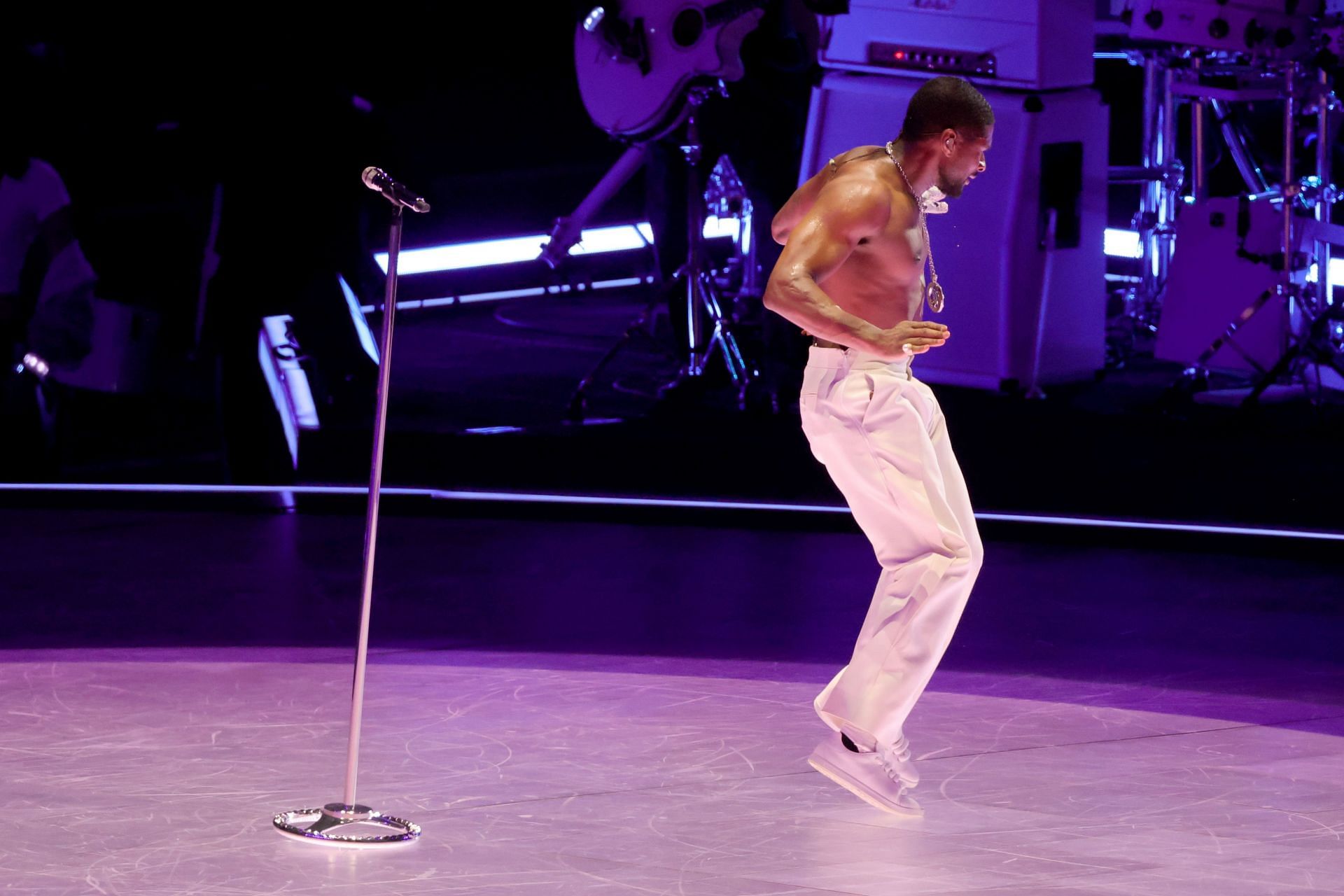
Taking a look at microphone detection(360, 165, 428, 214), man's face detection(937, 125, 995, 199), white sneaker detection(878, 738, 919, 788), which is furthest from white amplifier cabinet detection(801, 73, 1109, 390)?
microphone detection(360, 165, 428, 214)

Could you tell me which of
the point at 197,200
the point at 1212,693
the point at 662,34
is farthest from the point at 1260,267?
the point at 197,200

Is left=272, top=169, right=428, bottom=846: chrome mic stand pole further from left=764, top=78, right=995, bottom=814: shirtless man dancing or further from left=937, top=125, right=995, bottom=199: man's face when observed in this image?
left=937, top=125, right=995, bottom=199: man's face

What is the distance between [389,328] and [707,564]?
3.84m

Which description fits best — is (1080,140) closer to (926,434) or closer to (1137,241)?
(1137,241)

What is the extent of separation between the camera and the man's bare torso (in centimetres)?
437

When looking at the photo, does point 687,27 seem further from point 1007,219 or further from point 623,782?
point 623,782

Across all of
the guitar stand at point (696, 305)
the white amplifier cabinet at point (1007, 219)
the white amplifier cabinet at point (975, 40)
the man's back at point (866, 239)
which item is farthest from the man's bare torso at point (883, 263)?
the white amplifier cabinet at point (975, 40)

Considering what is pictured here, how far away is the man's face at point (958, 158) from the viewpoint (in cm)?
439

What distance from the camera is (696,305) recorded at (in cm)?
838

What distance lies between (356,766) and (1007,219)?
17.4 feet

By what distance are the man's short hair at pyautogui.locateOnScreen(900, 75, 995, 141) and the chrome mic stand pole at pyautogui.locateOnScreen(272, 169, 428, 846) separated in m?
1.13

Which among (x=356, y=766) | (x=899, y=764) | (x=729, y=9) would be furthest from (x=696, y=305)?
(x=356, y=766)

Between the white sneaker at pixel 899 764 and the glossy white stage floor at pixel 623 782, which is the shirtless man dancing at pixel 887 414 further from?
the glossy white stage floor at pixel 623 782

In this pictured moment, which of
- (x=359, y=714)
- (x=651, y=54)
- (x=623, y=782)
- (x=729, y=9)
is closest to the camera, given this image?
(x=359, y=714)
